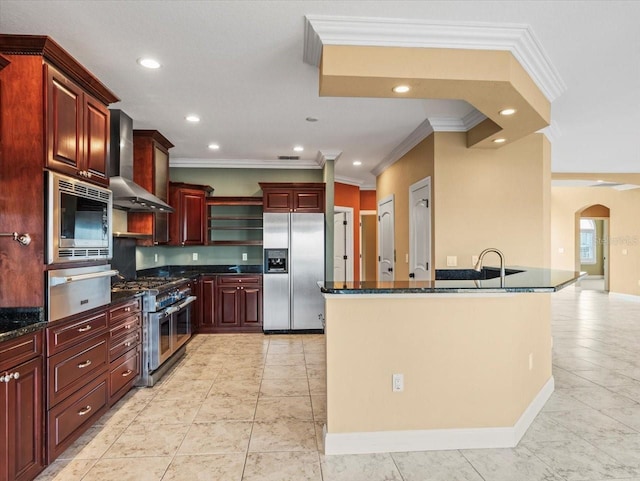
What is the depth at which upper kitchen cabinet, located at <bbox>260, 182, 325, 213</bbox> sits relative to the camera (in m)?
5.75

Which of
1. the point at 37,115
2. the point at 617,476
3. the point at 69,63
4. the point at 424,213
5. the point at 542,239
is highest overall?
the point at 69,63

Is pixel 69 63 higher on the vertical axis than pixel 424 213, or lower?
higher

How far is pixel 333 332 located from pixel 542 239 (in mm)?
2967

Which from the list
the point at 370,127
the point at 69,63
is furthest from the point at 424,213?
the point at 69,63

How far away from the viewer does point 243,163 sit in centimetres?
621

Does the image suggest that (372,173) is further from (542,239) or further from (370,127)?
(542,239)

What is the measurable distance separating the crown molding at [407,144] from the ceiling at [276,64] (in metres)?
0.09

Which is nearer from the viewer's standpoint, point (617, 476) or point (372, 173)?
point (617, 476)

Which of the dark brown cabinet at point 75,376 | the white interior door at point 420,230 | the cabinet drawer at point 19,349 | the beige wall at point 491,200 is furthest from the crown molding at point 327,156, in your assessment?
the cabinet drawer at point 19,349

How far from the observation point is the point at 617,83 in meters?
3.16

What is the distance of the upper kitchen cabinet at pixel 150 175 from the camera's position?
4.57m

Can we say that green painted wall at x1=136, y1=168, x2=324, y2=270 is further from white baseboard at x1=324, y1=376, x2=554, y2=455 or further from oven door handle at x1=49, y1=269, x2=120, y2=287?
white baseboard at x1=324, y1=376, x2=554, y2=455

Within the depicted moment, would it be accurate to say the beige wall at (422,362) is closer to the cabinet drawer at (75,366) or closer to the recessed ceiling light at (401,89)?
the recessed ceiling light at (401,89)

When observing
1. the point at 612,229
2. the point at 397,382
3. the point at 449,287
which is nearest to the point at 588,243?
the point at 612,229
